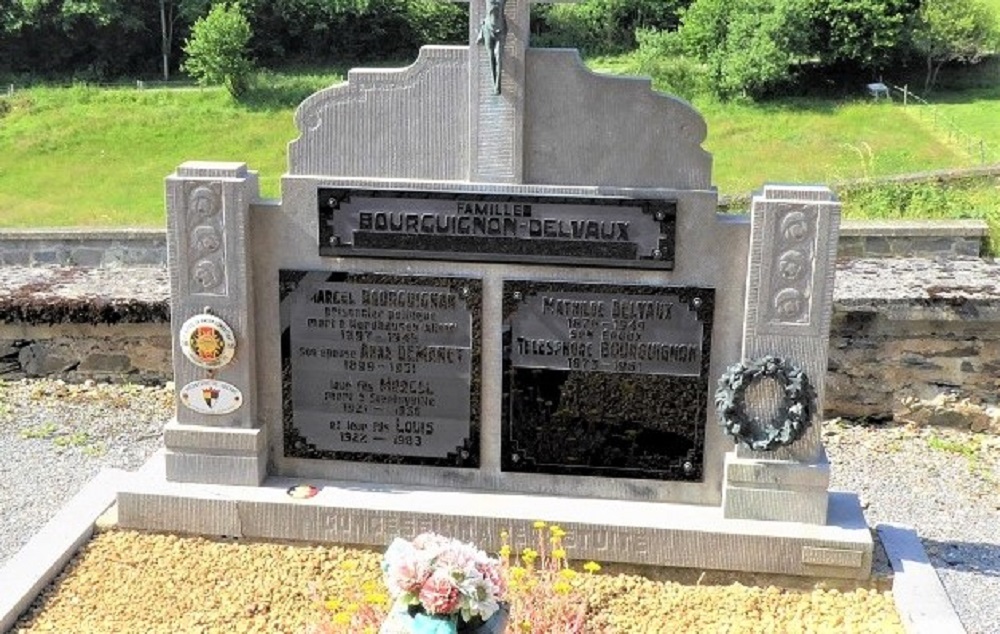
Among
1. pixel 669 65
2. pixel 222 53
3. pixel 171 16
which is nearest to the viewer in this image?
pixel 222 53

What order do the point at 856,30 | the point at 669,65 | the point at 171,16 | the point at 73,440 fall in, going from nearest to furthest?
1. the point at 73,440
2. the point at 856,30
3. the point at 669,65
4. the point at 171,16

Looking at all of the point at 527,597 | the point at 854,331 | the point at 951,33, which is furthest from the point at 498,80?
the point at 951,33

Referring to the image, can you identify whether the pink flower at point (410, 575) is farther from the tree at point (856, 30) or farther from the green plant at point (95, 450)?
the tree at point (856, 30)

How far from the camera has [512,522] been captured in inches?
255

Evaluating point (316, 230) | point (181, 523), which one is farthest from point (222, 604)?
point (316, 230)

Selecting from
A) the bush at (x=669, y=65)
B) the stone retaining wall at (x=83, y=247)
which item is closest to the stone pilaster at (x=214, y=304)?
the stone retaining wall at (x=83, y=247)

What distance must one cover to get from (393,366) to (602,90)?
2.00 metres

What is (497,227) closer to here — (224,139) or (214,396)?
(214,396)

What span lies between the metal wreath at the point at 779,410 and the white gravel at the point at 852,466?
54.7 inches

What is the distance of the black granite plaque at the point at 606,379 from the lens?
6453 millimetres

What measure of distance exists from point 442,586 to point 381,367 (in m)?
2.61

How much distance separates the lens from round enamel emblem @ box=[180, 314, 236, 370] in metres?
6.61

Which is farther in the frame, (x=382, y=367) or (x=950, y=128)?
(x=950, y=128)

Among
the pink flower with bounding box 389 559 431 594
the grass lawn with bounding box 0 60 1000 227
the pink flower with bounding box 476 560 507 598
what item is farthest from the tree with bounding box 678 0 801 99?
the pink flower with bounding box 389 559 431 594
